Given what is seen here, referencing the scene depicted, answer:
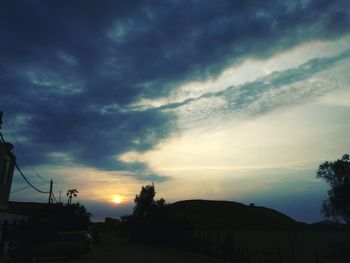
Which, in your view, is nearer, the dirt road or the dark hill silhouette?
the dirt road

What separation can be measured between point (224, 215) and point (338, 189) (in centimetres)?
4407

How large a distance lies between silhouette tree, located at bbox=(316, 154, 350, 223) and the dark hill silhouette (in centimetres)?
2323

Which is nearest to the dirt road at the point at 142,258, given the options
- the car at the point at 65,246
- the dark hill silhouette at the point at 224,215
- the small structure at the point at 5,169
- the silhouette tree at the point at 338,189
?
the car at the point at 65,246

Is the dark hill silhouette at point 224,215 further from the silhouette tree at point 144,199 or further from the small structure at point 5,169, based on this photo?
the small structure at point 5,169

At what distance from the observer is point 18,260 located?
882 inches

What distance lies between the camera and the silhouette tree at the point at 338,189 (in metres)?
58.1

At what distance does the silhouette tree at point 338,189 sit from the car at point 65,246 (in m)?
38.9

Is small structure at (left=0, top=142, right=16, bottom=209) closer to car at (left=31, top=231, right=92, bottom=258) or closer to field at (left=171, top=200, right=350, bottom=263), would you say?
car at (left=31, top=231, right=92, bottom=258)

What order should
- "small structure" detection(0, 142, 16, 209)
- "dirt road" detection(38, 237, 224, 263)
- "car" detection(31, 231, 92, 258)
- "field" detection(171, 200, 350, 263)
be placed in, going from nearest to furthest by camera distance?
"dirt road" detection(38, 237, 224, 263) < "small structure" detection(0, 142, 16, 209) < "car" detection(31, 231, 92, 258) < "field" detection(171, 200, 350, 263)

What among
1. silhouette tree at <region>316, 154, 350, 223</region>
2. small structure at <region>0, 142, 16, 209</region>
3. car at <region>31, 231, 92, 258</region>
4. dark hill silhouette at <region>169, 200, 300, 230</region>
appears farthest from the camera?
dark hill silhouette at <region>169, 200, 300, 230</region>

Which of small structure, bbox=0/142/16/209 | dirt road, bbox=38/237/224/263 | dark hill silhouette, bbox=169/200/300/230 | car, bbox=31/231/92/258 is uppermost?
dark hill silhouette, bbox=169/200/300/230

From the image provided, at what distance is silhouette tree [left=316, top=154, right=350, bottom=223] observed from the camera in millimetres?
58131

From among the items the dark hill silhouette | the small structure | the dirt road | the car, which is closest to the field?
the dark hill silhouette

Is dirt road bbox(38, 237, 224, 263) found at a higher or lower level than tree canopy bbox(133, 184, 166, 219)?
lower
